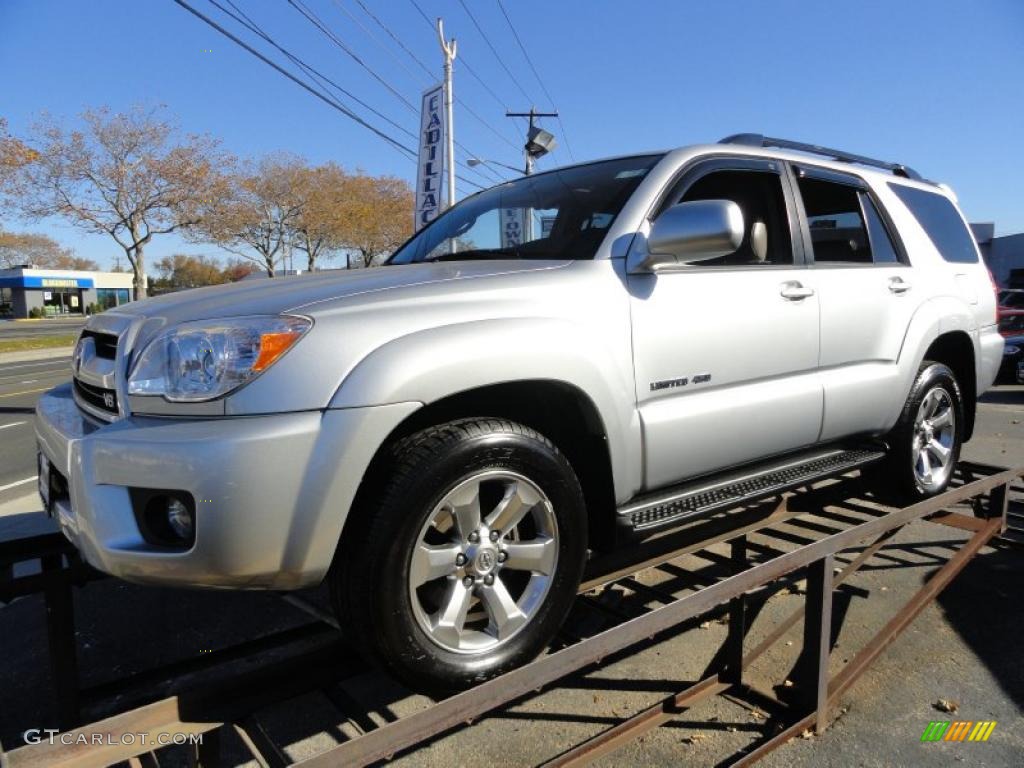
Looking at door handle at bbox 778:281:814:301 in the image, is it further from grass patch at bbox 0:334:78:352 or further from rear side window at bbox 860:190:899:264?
grass patch at bbox 0:334:78:352

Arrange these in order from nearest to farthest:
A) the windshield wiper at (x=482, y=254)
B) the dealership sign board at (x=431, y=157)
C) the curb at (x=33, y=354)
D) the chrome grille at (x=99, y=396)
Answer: the chrome grille at (x=99, y=396)
the windshield wiper at (x=482, y=254)
the dealership sign board at (x=431, y=157)
the curb at (x=33, y=354)

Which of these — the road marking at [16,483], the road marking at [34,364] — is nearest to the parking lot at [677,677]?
the road marking at [16,483]

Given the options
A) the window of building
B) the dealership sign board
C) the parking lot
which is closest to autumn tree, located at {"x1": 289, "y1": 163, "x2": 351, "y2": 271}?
the dealership sign board

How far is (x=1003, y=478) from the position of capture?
3994mm

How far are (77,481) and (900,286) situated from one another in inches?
138

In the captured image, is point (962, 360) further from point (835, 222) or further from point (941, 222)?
point (835, 222)

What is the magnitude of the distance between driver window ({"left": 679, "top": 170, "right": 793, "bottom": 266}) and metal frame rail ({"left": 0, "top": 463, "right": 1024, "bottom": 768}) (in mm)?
1180

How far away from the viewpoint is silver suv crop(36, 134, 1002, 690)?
74.3 inches

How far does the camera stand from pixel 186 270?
86375 millimetres

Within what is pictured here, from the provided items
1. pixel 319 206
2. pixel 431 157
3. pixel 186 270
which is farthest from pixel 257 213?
pixel 186 270

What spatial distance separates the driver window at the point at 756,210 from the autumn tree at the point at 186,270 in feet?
274

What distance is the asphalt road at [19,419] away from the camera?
21.8 ft

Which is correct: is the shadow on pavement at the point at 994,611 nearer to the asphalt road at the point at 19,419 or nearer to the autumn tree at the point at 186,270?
the asphalt road at the point at 19,419

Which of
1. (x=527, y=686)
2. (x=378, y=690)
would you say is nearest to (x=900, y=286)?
(x=527, y=686)
